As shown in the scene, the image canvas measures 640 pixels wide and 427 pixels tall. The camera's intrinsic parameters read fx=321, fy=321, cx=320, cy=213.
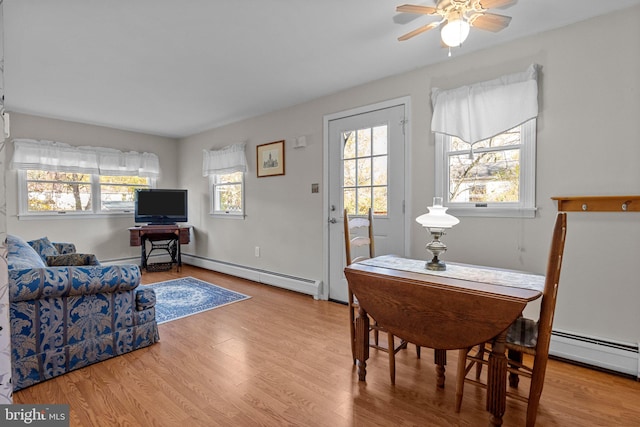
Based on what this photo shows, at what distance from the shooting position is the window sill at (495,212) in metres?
2.31

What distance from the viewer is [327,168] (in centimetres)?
350

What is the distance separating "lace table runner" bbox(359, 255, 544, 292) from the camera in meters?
1.63

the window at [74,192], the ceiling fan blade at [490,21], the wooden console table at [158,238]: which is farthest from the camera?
the wooden console table at [158,238]

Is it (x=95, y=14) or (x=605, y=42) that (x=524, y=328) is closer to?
(x=605, y=42)

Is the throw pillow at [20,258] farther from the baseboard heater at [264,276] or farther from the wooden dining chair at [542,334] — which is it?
the wooden dining chair at [542,334]

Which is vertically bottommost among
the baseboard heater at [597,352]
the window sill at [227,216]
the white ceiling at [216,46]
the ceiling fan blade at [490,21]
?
the baseboard heater at [597,352]

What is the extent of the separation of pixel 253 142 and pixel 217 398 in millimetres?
3292

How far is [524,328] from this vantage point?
162 centimetres

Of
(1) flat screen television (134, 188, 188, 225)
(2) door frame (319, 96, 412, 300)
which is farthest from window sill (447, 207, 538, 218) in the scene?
(1) flat screen television (134, 188, 188, 225)

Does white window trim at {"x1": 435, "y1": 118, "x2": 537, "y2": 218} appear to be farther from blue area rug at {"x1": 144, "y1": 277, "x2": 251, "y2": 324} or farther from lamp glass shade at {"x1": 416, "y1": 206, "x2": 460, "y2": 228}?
blue area rug at {"x1": 144, "y1": 277, "x2": 251, "y2": 324}

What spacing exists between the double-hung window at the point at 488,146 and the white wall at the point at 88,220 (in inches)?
185

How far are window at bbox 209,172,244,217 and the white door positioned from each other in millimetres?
1713

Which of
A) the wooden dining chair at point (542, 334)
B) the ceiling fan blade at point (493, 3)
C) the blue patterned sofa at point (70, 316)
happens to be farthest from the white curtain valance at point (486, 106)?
the blue patterned sofa at point (70, 316)

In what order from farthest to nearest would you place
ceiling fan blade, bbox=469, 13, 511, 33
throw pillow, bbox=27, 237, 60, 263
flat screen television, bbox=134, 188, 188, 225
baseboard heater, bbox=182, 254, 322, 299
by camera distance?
1. flat screen television, bbox=134, 188, 188, 225
2. baseboard heater, bbox=182, 254, 322, 299
3. throw pillow, bbox=27, 237, 60, 263
4. ceiling fan blade, bbox=469, 13, 511, 33
